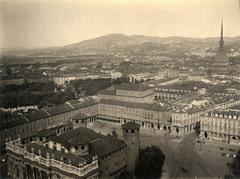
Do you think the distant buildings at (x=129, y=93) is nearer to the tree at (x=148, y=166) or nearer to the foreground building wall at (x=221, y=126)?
the foreground building wall at (x=221, y=126)

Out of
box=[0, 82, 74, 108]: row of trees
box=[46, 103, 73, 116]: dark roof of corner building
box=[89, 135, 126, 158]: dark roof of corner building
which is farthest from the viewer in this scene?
box=[0, 82, 74, 108]: row of trees

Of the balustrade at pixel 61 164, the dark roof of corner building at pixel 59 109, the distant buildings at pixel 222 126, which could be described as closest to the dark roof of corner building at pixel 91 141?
the balustrade at pixel 61 164

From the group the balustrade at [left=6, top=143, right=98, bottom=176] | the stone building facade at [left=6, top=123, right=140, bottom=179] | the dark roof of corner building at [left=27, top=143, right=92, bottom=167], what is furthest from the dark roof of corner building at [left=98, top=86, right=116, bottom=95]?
the balustrade at [left=6, top=143, right=98, bottom=176]

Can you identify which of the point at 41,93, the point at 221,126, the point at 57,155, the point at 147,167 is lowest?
the point at 147,167

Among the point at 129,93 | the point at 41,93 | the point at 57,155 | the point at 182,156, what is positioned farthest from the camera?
the point at 129,93

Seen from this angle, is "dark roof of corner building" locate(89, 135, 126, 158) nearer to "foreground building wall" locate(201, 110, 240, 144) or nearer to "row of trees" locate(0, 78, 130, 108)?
"foreground building wall" locate(201, 110, 240, 144)

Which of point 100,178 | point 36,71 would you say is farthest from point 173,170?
point 36,71

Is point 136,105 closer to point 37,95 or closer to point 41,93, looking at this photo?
point 41,93

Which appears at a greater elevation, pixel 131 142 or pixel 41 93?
pixel 41 93

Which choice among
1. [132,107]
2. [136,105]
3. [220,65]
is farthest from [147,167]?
[220,65]
